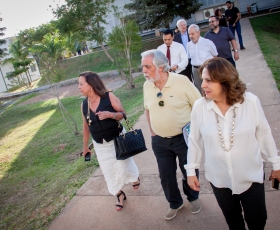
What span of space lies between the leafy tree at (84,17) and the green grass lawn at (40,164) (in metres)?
4.11

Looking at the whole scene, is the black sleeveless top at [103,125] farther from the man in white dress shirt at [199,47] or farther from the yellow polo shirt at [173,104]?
the man in white dress shirt at [199,47]

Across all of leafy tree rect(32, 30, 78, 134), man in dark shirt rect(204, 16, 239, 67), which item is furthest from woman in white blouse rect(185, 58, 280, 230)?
leafy tree rect(32, 30, 78, 134)

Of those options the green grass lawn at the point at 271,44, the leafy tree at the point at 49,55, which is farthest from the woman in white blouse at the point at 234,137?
the leafy tree at the point at 49,55

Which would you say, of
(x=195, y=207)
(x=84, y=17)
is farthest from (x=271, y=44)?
(x=84, y=17)

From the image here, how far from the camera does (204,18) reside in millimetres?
29984

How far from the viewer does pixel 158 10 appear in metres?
21.3

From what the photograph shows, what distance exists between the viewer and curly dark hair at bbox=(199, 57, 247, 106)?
1.94 metres

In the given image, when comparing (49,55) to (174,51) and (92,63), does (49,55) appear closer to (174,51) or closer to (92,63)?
(174,51)

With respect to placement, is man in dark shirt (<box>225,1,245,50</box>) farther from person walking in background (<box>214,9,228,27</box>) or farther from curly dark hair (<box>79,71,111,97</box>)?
curly dark hair (<box>79,71,111,97</box>)

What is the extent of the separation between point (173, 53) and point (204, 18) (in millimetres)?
27106

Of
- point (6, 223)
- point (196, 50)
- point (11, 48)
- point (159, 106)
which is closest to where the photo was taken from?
point (159, 106)

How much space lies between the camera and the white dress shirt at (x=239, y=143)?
1.95 meters

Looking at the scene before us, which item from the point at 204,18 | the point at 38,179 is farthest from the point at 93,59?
the point at 38,179

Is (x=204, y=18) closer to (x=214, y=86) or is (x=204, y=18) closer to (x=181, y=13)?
(x=181, y=13)
